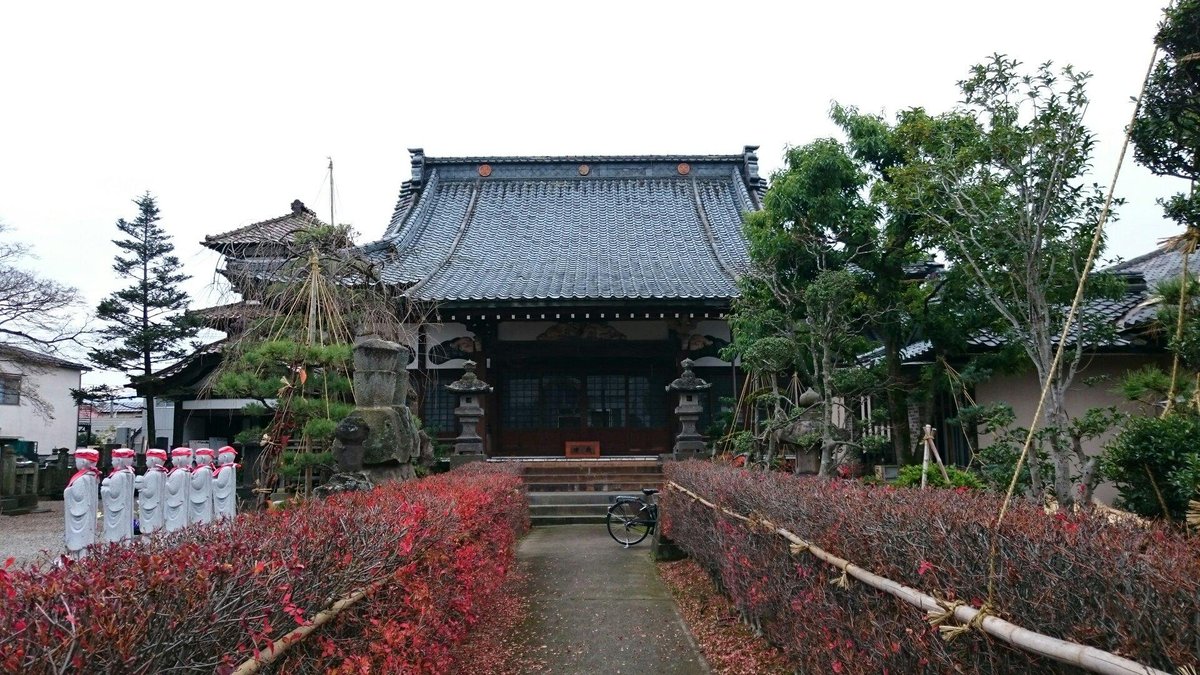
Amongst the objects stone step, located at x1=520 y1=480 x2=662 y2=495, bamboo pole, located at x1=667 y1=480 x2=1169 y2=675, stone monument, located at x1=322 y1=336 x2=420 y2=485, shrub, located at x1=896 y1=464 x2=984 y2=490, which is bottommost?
stone step, located at x1=520 y1=480 x2=662 y2=495

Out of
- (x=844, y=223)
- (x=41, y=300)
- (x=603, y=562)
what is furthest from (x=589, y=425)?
(x=41, y=300)

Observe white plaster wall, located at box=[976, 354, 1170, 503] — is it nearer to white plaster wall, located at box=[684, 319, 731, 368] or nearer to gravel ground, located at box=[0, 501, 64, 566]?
white plaster wall, located at box=[684, 319, 731, 368]

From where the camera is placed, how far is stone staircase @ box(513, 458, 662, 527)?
1384cm

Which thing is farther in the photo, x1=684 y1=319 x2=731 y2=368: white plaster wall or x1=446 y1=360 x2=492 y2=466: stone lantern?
x1=684 y1=319 x2=731 y2=368: white plaster wall

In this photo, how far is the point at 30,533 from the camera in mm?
13273

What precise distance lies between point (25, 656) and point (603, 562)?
28.1 ft

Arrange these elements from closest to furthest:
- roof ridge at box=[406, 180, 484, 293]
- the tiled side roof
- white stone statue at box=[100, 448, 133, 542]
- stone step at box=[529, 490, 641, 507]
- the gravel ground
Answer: white stone statue at box=[100, 448, 133, 542] → the gravel ground → stone step at box=[529, 490, 641, 507] → roof ridge at box=[406, 180, 484, 293] → the tiled side roof

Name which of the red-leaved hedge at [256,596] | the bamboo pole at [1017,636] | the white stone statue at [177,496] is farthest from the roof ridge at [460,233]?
the bamboo pole at [1017,636]

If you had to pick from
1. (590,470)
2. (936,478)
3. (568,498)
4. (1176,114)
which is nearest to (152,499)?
(568,498)

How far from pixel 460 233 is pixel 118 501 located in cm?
1318

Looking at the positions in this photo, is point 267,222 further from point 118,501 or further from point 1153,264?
point 1153,264

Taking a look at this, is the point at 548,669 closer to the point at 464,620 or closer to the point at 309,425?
the point at 464,620

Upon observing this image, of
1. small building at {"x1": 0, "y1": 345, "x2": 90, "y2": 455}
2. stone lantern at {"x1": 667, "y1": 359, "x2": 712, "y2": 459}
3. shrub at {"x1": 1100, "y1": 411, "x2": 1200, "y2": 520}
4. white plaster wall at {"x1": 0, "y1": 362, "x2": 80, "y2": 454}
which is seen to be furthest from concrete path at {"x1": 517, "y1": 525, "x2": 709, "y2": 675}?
white plaster wall at {"x1": 0, "y1": 362, "x2": 80, "y2": 454}

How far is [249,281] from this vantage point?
30.7 feet
